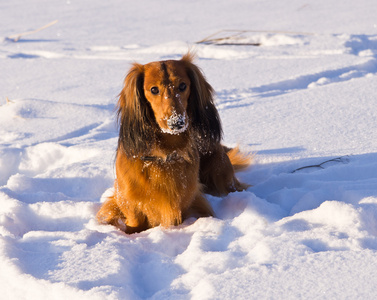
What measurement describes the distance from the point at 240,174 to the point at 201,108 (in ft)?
2.71

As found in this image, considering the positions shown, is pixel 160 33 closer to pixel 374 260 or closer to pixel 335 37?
pixel 335 37

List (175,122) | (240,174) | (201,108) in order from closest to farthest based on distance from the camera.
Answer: (175,122), (201,108), (240,174)

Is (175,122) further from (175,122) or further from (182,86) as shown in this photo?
(182,86)

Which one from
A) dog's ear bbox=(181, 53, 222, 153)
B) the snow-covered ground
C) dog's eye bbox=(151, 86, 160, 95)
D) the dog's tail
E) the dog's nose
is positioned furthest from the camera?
the dog's tail

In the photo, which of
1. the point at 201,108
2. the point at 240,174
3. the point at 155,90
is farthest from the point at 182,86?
the point at 240,174

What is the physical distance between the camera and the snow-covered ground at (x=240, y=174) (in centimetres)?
183

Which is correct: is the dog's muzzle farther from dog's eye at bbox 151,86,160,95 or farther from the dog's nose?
dog's eye at bbox 151,86,160,95

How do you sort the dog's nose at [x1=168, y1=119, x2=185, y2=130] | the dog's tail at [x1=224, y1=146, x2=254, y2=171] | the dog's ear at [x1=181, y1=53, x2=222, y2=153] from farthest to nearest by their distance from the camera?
the dog's tail at [x1=224, y1=146, x2=254, y2=171] < the dog's ear at [x1=181, y1=53, x2=222, y2=153] < the dog's nose at [x1=168, y1=119, x2=185, y2=130]

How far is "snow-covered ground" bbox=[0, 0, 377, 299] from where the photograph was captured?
1835 mm

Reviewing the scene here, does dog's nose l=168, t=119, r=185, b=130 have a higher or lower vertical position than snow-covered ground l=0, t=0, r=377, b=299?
higher

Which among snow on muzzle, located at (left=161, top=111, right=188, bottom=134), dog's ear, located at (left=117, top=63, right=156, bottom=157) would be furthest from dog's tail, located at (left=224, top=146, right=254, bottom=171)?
snow on muzzle, located at (left=161, top=111, right=188, bottom=134)

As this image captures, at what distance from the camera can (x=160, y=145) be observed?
237 centimetres

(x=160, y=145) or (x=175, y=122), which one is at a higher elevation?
(x=175, y=122)

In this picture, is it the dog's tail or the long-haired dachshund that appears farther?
the dog's tail
